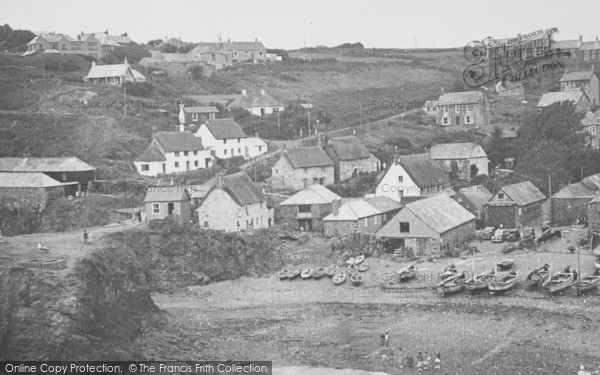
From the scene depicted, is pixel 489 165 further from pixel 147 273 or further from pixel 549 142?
pixel 147 273

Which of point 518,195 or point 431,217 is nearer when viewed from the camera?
point 431,217

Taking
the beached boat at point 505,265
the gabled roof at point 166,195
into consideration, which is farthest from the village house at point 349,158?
the beached boat at point 505,265

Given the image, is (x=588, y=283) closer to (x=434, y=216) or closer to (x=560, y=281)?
(x=560, y=281)

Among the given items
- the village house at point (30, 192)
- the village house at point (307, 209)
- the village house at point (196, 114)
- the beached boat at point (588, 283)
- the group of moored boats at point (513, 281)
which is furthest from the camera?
the village house at point (196, 114)

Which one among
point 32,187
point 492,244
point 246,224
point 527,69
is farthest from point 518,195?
point 527,69

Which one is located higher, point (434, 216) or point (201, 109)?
point (201, 109)

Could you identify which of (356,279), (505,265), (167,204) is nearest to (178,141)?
(167,204)

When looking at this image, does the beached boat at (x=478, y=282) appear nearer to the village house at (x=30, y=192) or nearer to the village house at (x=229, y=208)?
the village house at (x=229, y=208)
